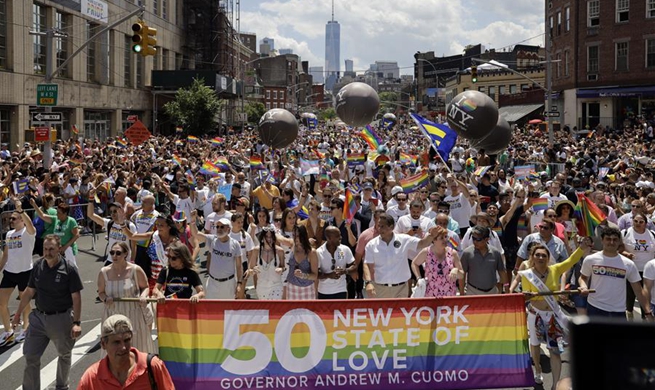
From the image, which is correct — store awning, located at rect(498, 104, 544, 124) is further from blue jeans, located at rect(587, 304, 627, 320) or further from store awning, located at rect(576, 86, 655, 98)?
blue jeans, located at rect(587, 304, 627, 320)

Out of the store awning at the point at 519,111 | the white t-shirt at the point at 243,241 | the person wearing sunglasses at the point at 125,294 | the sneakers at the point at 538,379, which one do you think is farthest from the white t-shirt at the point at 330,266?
the store awning at the point at 519,111

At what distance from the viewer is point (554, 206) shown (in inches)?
440

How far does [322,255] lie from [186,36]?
6183cm

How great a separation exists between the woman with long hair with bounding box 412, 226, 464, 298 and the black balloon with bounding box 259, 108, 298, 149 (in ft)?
44.8

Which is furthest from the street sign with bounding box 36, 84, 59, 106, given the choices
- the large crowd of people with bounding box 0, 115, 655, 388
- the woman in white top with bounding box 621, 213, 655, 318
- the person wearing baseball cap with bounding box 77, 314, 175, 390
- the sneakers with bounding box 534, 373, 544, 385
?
the person wearing baseball cap with bounding box 77, 314, 175, 390

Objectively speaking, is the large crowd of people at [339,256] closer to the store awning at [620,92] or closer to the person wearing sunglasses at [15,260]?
the person wearing sunglasses at [15,260]

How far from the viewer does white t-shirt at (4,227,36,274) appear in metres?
9.27

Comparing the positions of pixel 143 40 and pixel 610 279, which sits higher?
pixel 143 40

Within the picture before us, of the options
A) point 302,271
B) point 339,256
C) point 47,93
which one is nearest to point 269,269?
point 302,271

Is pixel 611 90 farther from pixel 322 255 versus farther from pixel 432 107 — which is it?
pixel 432 107

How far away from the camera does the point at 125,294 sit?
23.7ft

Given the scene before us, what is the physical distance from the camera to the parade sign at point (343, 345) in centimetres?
666

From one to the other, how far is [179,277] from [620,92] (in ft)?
139

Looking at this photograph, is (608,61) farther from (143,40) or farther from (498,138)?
(143,40)
